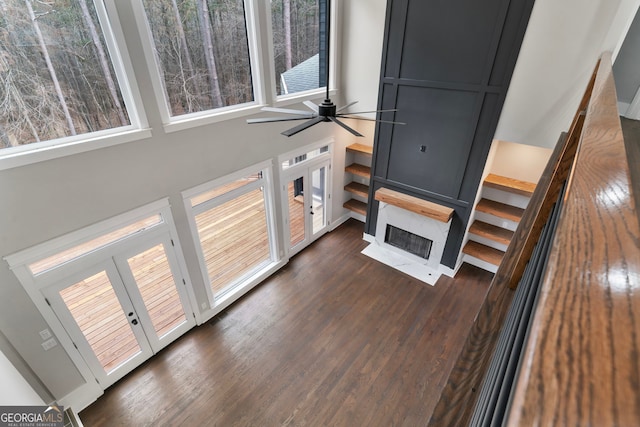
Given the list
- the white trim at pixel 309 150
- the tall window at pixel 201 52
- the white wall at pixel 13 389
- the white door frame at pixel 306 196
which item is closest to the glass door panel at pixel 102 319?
the white wall at pixel 13 389

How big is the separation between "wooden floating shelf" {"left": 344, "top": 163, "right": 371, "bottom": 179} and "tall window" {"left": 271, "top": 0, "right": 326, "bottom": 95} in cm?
201

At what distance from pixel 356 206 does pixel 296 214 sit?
4.75 ft

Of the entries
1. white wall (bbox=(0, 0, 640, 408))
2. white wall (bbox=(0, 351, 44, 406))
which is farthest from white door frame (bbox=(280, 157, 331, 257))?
white wall (bbox=(0, 351, 44, 406))

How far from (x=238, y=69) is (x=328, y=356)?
13.8 ft

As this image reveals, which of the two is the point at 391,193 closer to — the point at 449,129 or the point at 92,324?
the point at 449,129

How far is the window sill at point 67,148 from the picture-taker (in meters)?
2.60

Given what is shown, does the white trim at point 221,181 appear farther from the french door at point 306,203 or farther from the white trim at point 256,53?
the white trim at point 256,53

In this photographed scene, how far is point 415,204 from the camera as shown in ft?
18.1

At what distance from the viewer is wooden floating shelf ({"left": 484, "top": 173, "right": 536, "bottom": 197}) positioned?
5062mm

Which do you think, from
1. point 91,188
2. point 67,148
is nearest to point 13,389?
point 91,188

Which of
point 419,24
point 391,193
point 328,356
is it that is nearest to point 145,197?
point 328,356

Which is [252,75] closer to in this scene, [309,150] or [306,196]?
[309,150]

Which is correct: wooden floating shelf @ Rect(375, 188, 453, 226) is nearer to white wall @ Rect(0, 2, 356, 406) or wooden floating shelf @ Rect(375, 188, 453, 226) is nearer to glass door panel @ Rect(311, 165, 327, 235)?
glass door panel @ Rect(311, 165, 327, 235)

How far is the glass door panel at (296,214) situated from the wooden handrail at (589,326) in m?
5.91
